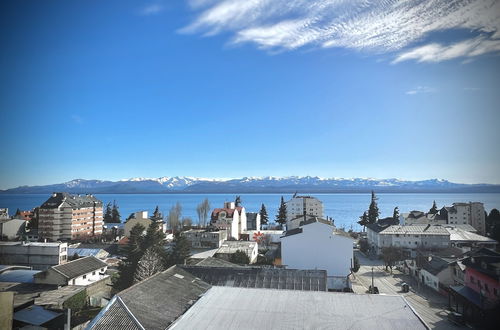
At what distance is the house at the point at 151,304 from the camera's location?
34.2ft

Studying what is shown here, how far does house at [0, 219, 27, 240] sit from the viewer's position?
46725 mm

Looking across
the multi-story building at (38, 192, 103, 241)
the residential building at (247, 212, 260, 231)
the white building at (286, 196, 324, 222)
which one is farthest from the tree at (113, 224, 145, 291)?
the white building at (286, 196, 324, 222)

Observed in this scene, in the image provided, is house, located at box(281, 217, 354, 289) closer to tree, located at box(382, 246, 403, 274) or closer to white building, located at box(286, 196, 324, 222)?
tree, located at box(382, 246, 403, 274)

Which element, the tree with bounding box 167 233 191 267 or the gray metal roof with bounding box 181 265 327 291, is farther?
the tree with bounding box 167 233 191 267

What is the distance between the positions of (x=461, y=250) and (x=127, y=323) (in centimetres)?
3902

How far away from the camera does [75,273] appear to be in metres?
22.7

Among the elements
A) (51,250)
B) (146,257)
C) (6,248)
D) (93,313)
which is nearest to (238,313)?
(93,313)

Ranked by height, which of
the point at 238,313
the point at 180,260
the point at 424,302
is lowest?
the point at 424,302

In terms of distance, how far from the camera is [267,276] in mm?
18438

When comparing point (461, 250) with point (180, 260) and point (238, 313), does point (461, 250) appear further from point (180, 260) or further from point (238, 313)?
point (238, 313)

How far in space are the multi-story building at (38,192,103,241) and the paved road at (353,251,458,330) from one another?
42.8 m

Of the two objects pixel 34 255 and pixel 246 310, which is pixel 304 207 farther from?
pixel 246 310

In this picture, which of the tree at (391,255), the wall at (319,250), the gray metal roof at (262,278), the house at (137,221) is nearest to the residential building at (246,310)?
the gray metal roof at (262,278)

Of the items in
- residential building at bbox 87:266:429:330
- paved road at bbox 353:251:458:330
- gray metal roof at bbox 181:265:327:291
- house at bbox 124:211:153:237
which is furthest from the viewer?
house at bbox 124:211:153:237
